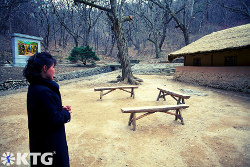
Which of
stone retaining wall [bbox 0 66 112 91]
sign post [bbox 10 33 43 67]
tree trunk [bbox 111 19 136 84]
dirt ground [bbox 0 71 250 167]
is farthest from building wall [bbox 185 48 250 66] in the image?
sign post [bbox 10 33 43 67]

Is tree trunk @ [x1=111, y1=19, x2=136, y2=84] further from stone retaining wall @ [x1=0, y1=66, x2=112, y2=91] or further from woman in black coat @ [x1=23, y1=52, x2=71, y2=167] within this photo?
woman in black coat @ [x1=23, y1=52, x2=71, y2=167]

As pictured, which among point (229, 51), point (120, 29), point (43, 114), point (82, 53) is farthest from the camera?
point (82, 53)

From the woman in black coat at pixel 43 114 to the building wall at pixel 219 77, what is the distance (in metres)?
8.73

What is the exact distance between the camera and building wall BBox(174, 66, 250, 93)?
745 cm

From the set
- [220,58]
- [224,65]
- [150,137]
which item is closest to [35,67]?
[150,137]

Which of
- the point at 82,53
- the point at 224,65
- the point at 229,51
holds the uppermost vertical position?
the point at 82,53

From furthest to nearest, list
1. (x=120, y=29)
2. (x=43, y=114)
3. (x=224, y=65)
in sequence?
(x=120, y=29) < (x=224, y=65) < (x=43, y=114)

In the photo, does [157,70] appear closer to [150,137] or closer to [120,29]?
[120,29]

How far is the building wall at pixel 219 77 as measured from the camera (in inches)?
293

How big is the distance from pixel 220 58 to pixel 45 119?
10391 mm

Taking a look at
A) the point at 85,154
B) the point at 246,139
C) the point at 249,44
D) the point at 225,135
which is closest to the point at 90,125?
the point at 85,154

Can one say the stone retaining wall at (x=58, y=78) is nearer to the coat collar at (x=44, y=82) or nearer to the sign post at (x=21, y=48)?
the sign post at (x=21, y=48)

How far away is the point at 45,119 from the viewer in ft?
4.77

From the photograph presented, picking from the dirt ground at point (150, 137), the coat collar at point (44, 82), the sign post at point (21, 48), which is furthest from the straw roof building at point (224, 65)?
the sign post at point (21, 48)
